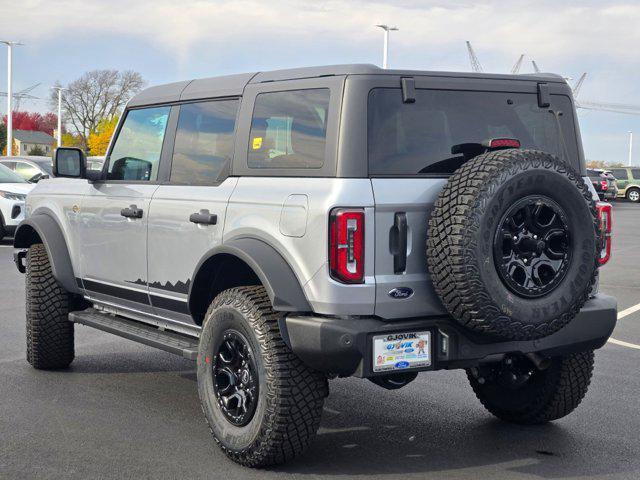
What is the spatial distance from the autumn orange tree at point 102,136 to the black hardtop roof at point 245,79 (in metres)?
67.1

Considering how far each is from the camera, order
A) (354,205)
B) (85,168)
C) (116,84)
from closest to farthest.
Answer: (354,205), (85,168), (116,84)

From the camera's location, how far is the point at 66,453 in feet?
16.4

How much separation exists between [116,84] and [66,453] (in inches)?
3476

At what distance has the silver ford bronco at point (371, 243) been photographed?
4.43 metres

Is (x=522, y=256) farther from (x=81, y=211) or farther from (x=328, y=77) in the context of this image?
(x=81, y=211)

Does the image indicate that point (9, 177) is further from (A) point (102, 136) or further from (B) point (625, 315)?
(A) point (102, 136)

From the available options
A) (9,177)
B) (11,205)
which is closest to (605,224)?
(11,205)

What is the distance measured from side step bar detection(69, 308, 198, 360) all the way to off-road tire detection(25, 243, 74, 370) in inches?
9.6

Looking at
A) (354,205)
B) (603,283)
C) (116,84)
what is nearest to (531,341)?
(354,205)

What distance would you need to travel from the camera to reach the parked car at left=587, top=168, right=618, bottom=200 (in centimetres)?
4166

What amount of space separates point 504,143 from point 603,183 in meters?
38.6

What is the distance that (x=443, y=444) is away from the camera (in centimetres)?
529

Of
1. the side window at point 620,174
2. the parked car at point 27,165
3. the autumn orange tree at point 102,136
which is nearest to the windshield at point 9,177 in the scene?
the parked car at point 27,165

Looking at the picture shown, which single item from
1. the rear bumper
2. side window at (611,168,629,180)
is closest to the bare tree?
side window at (611,168,629,180)
